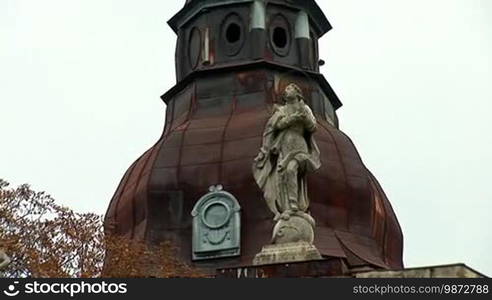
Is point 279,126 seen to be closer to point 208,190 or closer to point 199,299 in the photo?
point 199,299

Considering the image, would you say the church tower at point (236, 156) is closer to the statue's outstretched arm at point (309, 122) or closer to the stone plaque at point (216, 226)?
the stone plaque at point (216, 226)

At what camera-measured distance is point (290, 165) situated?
99.0 feet

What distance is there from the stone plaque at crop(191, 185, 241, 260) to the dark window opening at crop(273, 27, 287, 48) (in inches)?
328

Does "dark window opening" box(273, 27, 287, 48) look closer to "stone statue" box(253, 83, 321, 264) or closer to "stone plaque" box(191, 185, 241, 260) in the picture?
"stone plaque" box(191, 185, 241, 260)

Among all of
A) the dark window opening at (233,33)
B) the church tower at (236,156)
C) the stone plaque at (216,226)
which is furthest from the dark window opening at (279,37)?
the stone plaque at (216,226)

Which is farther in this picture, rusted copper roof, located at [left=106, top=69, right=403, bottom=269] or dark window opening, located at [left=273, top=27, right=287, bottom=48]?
dark window opening, located at [left=273, top=27, right=287, bottom=48]

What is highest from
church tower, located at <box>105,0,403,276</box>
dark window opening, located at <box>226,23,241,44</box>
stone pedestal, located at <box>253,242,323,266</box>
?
dark window opening, located at <box>226,23,241,44</box>

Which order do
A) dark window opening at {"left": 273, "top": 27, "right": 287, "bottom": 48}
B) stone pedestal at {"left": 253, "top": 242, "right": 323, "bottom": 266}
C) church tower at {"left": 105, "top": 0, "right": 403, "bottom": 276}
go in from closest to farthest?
stone pedestal at {"left": 253, "top": 242, "right": 323, "bottom": 266} < church tower at {"left": 105, "top": 0, "right": 403, "bottom": 276} < dark window opening at {"left": 273, "top": 27, "right": 287, "bottom": 48}

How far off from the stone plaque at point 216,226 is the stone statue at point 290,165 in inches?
478

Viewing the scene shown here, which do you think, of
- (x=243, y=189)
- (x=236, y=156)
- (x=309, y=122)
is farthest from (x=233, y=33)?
(x=309, y=122)

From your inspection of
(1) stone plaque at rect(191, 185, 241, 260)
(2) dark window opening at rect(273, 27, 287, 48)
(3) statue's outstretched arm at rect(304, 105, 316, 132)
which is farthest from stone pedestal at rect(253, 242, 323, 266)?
(2) dark window opening at rect(273, 27, 287, 48)

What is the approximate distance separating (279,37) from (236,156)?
7.13 metres

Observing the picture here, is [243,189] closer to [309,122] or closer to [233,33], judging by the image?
[233,33]

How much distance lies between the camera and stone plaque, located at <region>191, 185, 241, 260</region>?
42.7 metres
